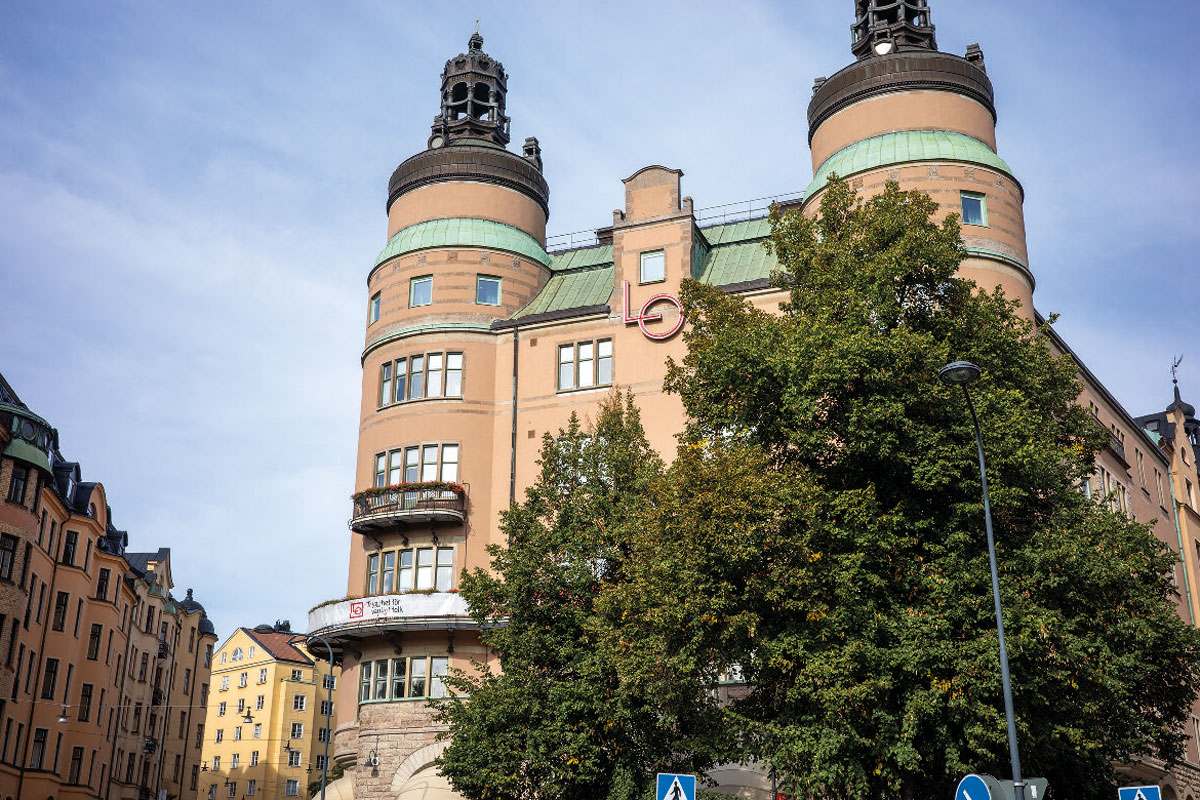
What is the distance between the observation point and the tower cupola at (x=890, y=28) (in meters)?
45.3

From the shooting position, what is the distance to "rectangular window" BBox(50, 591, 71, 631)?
184 ft

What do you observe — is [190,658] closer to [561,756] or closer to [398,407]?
[398,407]

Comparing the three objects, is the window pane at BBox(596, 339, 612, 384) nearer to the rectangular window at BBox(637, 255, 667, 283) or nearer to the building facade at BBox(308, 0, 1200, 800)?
the building facade at BBox(308, 0, 1200, 800)

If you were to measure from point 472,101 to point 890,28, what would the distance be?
17.8 metres

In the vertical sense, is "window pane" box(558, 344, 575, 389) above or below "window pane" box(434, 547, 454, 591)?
above

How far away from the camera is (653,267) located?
148 ft

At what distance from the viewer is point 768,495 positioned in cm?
2539

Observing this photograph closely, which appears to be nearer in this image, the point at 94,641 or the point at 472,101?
the point at 472,101

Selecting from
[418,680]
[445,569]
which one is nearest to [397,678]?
[418,680]

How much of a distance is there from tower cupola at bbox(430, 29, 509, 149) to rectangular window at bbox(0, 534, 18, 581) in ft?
77.9

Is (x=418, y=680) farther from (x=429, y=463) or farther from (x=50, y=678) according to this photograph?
(x=50, y=678)

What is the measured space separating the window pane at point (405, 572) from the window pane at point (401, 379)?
6095mm

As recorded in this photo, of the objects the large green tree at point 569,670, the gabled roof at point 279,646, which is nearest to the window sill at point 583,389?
the large green tree at point 569,670

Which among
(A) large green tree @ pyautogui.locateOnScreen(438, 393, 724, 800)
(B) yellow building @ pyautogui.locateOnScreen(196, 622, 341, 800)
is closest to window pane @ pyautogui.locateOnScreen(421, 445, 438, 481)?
(A) large green tree @ pyautogui.locateOnScreen(438, 393, 724, 800)
